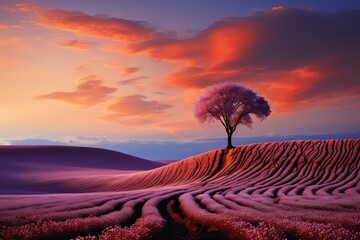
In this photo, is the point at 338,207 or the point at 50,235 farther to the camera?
the point at 338,207

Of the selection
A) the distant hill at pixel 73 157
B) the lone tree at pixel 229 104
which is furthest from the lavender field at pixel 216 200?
the distant hill at pixel 73 157

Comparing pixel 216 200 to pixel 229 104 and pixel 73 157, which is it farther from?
pixel 73 157

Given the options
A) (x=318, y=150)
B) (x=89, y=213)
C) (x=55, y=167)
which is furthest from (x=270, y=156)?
(x=55, y=167)

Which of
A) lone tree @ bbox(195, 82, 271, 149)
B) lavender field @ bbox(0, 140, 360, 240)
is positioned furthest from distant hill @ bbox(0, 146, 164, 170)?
lone tree @ bbox(195, 82, 271, 149)

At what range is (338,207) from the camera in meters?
15.9

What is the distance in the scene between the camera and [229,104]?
45594 millimetres

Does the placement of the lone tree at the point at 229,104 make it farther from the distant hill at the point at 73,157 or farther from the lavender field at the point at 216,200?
the distant hill at the point at 73,157

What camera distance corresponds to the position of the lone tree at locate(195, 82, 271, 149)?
4541 centimetres

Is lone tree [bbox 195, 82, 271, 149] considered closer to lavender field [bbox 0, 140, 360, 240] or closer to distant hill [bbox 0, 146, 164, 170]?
lavender field [bbox 0, 140, 360, 240]

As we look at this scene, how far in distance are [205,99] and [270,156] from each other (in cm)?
1196

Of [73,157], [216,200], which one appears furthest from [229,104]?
[73,157]

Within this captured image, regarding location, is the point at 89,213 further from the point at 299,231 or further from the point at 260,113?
the point at 260,113

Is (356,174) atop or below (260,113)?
below

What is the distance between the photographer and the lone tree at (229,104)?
45.4m
